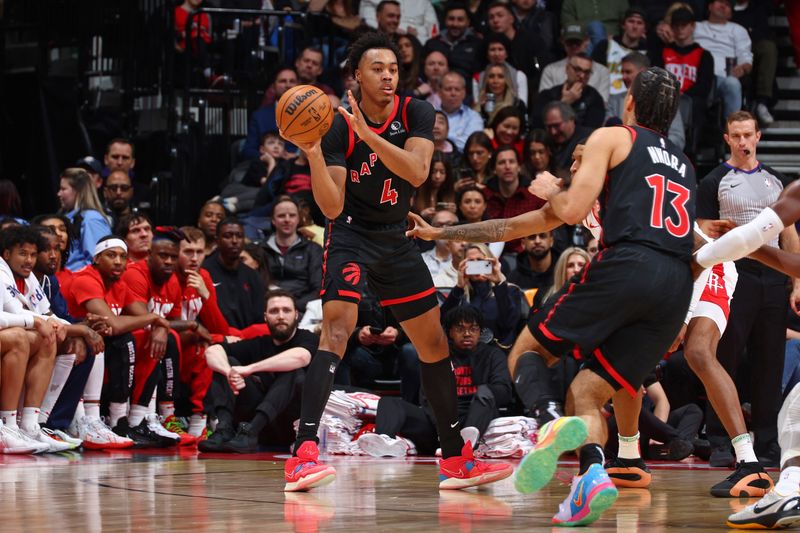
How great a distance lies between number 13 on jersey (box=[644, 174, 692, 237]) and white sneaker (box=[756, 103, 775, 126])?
9.43 meters

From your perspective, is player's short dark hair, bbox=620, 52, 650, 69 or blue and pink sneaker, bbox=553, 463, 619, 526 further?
player's short dark hair, bbox=620, 52, 650, 69

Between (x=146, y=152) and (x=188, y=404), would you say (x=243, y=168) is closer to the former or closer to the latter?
(x=146, y=152)

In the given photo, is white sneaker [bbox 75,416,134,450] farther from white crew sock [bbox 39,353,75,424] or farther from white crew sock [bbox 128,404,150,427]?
white crew sock [bbox 128,404,150,427]

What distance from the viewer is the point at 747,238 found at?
4.66m

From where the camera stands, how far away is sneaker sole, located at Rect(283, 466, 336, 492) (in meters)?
5.59

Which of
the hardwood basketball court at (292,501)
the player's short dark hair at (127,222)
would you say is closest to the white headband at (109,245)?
the player's short dark hair at (127,222)

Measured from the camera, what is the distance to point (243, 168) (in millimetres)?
12344

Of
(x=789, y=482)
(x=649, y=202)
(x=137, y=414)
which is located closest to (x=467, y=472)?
(x=649, y=202)

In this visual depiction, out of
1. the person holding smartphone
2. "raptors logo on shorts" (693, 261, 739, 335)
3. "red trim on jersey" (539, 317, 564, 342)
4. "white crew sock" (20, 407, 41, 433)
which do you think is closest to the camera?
"red trim on jersey" (539, 317, 564, 342)

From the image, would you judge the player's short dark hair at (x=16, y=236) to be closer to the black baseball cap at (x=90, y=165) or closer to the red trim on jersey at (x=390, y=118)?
the black baseball cap at (x=90, y=165)

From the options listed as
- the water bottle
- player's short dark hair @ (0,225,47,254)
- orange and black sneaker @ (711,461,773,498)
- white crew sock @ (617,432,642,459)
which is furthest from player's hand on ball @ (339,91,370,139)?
the water bottle

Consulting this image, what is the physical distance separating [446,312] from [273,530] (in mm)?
5214

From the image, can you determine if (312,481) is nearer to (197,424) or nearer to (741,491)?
(741,491)

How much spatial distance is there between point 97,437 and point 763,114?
→ 8561mm
